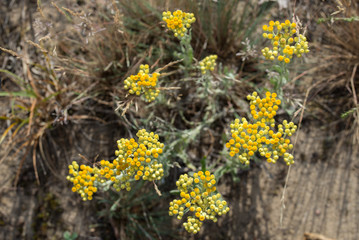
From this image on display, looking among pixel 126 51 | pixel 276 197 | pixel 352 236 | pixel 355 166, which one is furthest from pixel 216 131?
pixel 352 236

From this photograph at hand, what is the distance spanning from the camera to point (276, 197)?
11.4ft

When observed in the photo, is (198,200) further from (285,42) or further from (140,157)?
(285,42)

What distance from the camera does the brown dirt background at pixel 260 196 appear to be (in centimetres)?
340

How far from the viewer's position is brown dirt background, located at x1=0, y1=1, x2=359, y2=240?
3396mm

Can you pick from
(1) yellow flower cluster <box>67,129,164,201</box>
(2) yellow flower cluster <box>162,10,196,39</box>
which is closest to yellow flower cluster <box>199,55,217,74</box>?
(2) yellow flower cluster <box>162,10,196,39</box>

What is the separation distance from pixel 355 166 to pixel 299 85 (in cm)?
101

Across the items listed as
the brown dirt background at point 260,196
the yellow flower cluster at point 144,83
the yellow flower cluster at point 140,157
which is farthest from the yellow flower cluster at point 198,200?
the brown dirt background at point 260,196

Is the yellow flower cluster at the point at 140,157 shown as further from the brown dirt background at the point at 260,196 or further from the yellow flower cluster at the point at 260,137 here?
the brown dirt background at the point at 260,196

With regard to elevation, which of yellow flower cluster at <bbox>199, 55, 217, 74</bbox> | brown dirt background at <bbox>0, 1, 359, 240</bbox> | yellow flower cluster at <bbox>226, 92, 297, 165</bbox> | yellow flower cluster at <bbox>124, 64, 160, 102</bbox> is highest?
yellow flower cluster at <bbox>199, 55, 217, 74</bbox>

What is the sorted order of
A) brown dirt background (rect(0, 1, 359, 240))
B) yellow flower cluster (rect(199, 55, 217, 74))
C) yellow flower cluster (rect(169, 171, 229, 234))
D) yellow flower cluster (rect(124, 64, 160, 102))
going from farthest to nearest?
brown dirt background (rect(0, 1, 359, 240)), yellow flower cluster (rect(199, 55, 217, 74)), yellow flower cluster (rect(124, 64, 160, 102)), yellow flower cluster (rect(169, 171, 229, 234))

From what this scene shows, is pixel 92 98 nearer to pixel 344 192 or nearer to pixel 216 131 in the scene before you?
pixel 216 131

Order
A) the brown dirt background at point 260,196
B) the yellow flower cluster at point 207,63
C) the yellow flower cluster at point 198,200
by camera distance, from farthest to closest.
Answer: the brown dirt background at point 260,196, the yellow flower cluster at point 207,63, the yellow flower cluster at point 198,200

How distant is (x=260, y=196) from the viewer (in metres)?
3.48

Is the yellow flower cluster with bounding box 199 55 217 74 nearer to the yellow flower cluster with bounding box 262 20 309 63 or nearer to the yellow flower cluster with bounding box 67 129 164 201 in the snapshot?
the yellow flower cluster with bounding box 262 20 309 63
